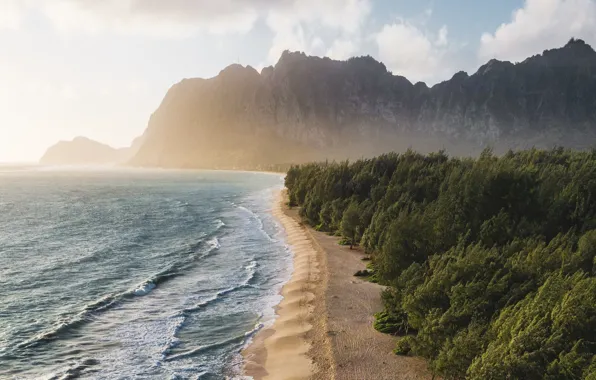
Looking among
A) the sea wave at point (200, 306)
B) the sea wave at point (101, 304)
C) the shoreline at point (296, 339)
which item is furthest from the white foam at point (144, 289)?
the shoreline at point (296, 339)

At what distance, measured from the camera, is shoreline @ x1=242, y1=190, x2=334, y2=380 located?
25078mm

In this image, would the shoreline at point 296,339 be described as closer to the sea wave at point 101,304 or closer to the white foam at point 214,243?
the sea wave at point 101,304

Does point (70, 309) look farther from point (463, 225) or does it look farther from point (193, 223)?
point (193, 223)

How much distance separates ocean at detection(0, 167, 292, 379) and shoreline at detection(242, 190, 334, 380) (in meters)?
1.11

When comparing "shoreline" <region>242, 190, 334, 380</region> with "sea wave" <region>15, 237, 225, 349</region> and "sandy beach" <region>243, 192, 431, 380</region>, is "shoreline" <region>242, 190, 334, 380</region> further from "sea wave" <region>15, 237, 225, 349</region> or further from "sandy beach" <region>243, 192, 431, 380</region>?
"sea wave" <region>15, 237, 225, 349</region>

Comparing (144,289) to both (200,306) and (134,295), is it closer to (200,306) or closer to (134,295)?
(134,295)

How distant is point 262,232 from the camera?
67.8 meters

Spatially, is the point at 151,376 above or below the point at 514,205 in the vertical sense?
below

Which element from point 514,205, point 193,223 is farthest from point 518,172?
point 193,223

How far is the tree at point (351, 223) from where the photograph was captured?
54344 mm

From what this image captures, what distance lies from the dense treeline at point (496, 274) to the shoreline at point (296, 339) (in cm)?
476

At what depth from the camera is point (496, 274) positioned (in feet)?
79.3

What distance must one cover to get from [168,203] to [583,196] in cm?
8854

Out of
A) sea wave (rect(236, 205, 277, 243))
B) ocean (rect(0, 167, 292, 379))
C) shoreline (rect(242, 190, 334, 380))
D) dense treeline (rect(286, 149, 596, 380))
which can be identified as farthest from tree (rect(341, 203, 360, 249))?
sea wave (rect(236, 205, 277, 243))
